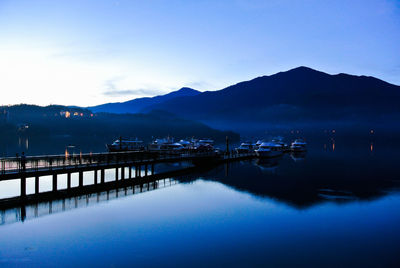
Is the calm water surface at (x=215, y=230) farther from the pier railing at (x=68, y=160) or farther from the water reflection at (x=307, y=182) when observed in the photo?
the pier railing at (x=68, y=160)

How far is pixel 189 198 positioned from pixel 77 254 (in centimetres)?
1912

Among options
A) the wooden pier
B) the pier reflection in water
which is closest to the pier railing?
the wooden pier

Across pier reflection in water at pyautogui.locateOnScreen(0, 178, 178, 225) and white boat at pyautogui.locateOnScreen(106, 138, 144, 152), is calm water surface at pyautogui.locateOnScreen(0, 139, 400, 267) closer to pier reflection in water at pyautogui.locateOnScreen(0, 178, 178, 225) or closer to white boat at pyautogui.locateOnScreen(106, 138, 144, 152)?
pier reflection in water at pyautogui.locateOnScreen(0, 178, 178, 225)

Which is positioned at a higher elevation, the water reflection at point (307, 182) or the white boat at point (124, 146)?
the white boat at point (124, 146)

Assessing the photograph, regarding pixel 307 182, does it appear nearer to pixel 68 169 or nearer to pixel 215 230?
pixel 215 230

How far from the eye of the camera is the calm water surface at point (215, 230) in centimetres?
2322

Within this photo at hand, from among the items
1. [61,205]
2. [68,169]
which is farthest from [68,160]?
[61,205]

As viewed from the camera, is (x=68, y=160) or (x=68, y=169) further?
(x=68, y=160)

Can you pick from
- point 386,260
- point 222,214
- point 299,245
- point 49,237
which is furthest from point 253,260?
point 49,237

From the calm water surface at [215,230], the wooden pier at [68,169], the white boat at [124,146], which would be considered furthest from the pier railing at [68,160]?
the white boat at [124,146]

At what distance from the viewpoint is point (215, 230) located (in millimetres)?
29297

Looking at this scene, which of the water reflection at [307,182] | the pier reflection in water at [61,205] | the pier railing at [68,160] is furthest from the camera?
the water reflection at [307,182]

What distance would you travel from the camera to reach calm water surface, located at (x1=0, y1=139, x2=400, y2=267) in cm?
2322

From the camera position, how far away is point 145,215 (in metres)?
33.5
